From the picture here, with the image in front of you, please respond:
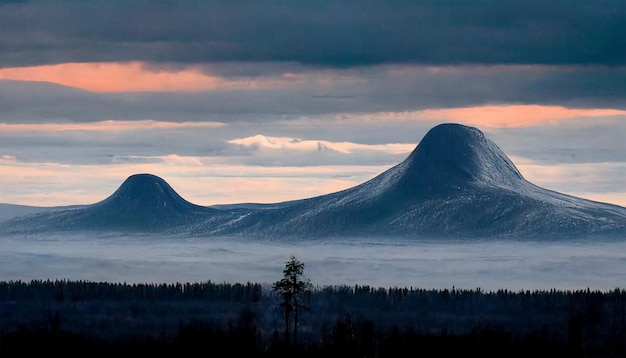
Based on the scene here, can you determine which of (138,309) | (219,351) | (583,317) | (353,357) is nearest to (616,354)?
(353,357)

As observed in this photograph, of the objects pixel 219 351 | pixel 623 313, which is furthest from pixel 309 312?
pixel 219 351

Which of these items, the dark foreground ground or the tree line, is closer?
the dark foreground ground

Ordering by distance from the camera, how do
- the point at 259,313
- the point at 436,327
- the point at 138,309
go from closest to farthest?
the point at 436,327
the point at 259,313
the point at 138,309

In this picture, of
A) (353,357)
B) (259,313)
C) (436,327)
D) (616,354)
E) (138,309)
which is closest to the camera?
(353,357)

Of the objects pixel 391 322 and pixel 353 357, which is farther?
pixel 391 322

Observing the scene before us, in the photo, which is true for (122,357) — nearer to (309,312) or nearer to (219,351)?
(219,351)

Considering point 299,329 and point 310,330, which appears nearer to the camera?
point 310,330
